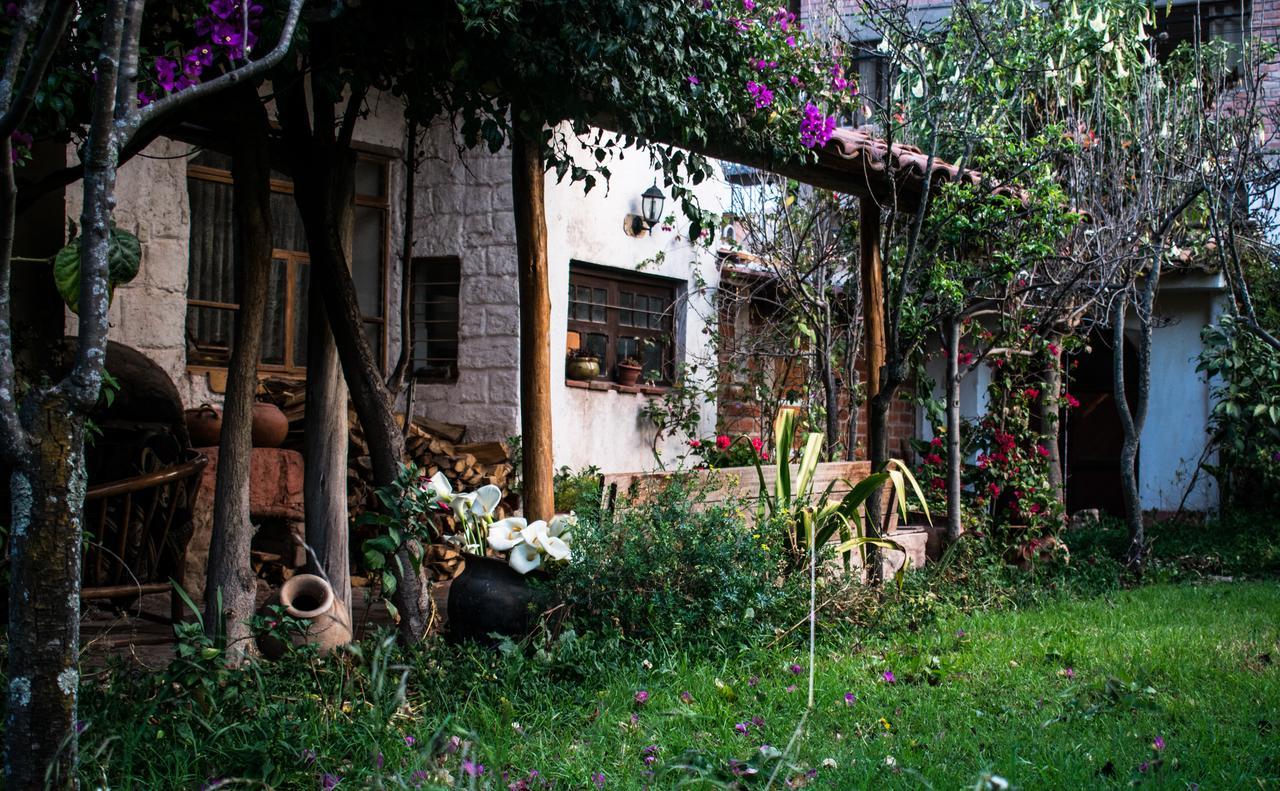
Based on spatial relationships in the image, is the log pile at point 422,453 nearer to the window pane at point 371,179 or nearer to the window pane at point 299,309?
the window pane at point 299,309

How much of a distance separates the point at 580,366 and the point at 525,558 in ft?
16.4

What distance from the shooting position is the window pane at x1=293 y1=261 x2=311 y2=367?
866cm

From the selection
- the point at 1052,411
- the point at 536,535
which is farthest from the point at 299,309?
the point at 1052,411

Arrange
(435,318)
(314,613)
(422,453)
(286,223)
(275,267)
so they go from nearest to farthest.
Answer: (314,613)
(422,453)
(275,267)
(286,223)
(435,318)

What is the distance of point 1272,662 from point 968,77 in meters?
3.83

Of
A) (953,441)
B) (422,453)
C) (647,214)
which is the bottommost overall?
(422,453)

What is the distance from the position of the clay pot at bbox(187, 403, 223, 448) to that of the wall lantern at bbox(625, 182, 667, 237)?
4.31 metres

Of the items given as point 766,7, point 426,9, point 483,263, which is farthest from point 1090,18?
point 426,9

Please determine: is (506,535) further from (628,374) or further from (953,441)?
(628,374)

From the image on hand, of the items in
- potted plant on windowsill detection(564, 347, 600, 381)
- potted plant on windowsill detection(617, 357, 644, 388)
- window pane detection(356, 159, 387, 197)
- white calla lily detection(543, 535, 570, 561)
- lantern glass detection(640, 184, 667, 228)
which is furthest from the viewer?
potted plant on windowsill detection(617, 357, 644, 388)

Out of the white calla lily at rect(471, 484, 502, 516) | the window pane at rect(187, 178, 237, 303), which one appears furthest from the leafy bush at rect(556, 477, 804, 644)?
the window pane at rect(187, 178, 237, 303)

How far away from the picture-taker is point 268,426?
24.1ft

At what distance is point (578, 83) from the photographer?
4578 millimetres

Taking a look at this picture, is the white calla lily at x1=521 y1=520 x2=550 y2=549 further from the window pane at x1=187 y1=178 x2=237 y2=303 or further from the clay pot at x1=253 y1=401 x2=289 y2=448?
the window pane at x1=187 y1=178 x2=237 y2=303
